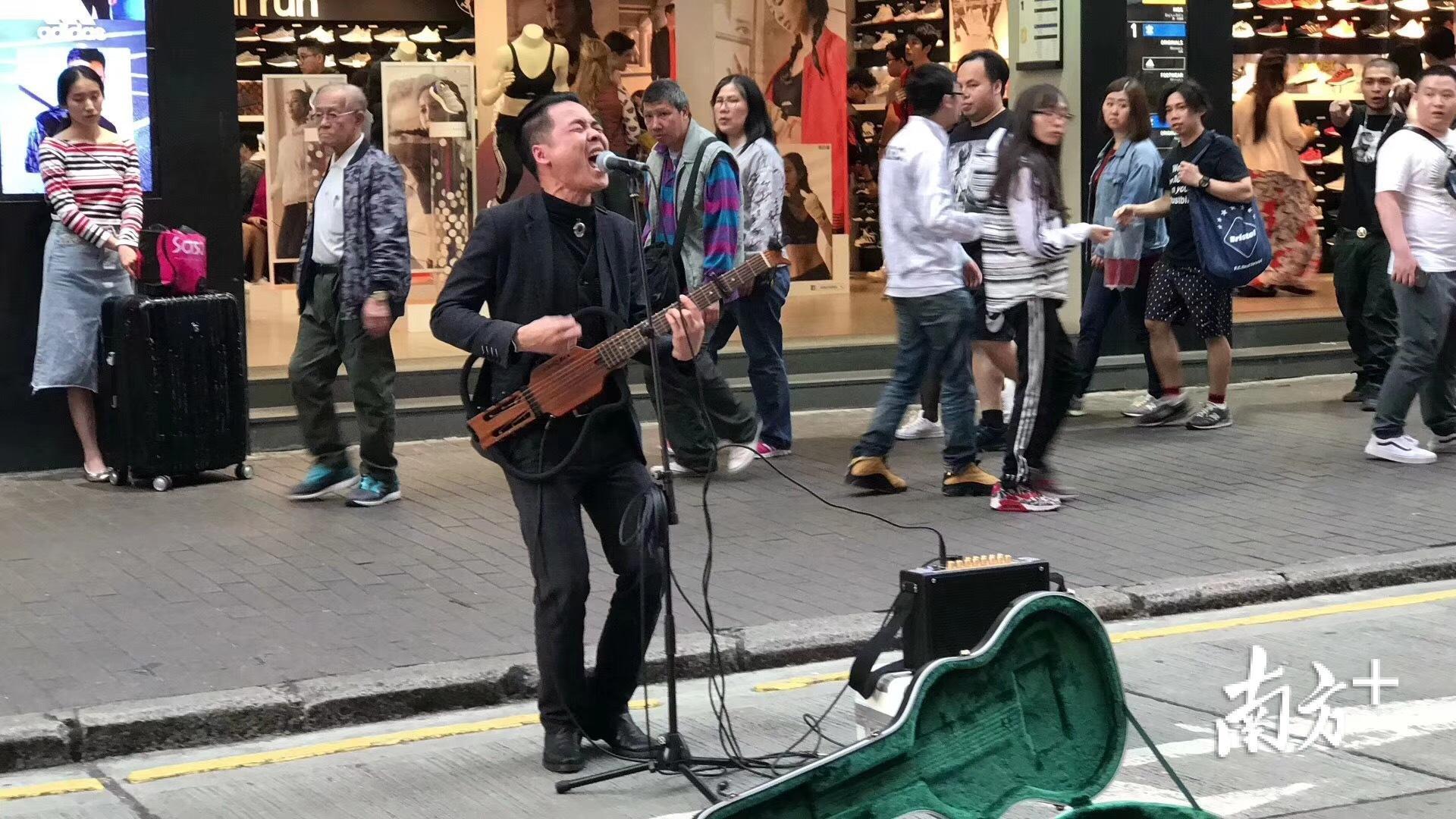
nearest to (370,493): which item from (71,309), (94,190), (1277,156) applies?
(71,309)

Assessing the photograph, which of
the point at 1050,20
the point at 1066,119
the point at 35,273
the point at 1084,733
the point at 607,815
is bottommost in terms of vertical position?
the point at 607,815

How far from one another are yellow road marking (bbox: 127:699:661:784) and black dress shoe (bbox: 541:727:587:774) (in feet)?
1.10

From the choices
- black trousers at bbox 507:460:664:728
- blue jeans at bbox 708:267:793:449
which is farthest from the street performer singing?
blue jeans at bbox 708:267:793:449

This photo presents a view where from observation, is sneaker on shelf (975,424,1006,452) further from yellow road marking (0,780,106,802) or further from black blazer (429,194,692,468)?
yellow road marking (0,780,106,802)

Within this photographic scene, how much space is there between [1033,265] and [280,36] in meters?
8.12

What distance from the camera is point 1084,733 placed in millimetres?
4414

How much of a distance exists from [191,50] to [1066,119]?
4929 millimetres

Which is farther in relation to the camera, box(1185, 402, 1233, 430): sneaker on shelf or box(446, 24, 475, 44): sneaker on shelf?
box(446, 24, 475, 44): sneaker on shelf

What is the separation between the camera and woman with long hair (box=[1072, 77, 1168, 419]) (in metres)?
10.8

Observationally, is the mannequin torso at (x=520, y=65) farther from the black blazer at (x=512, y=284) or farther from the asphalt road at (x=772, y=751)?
the black blazer at (x=512, y=284)

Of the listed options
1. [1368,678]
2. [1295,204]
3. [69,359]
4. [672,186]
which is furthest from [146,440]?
[1295,204]

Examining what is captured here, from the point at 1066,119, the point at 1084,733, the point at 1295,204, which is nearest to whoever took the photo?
the point at 1084,733

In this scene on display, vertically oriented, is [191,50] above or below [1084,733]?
above

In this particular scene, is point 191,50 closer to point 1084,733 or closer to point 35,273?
point 35,273
